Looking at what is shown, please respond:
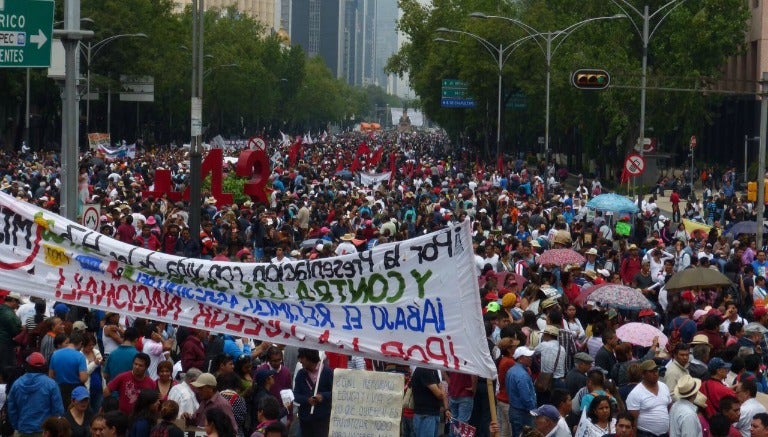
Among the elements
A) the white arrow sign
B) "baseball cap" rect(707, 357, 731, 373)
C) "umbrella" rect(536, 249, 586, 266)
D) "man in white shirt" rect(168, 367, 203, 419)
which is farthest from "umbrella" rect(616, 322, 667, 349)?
"umbrella" rect(536, 249, 586, 266)

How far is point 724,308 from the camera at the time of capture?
16.5 meters

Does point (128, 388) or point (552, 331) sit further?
point (552, 331)

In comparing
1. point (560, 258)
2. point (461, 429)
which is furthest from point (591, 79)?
point (461, 429)

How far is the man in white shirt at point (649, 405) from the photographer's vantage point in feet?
35.6

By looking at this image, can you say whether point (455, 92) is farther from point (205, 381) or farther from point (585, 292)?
point (205, 381)

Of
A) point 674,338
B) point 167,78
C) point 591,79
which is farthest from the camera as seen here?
point 167,78

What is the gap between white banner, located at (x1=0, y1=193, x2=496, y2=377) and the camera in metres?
9.27

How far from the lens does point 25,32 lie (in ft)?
49.7

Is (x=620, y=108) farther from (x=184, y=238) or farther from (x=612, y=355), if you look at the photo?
(x=612, y=355)

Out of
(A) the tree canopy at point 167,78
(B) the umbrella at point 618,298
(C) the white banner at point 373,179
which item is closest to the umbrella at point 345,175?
(C) the white banner at point 373,179

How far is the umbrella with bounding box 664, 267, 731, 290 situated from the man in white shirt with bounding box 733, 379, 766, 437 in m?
7.02

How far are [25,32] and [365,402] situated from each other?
6.73 m

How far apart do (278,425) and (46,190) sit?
79.9 ft

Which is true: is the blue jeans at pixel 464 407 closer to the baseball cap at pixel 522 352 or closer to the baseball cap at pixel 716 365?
the baseball cap at pixel 522 352
